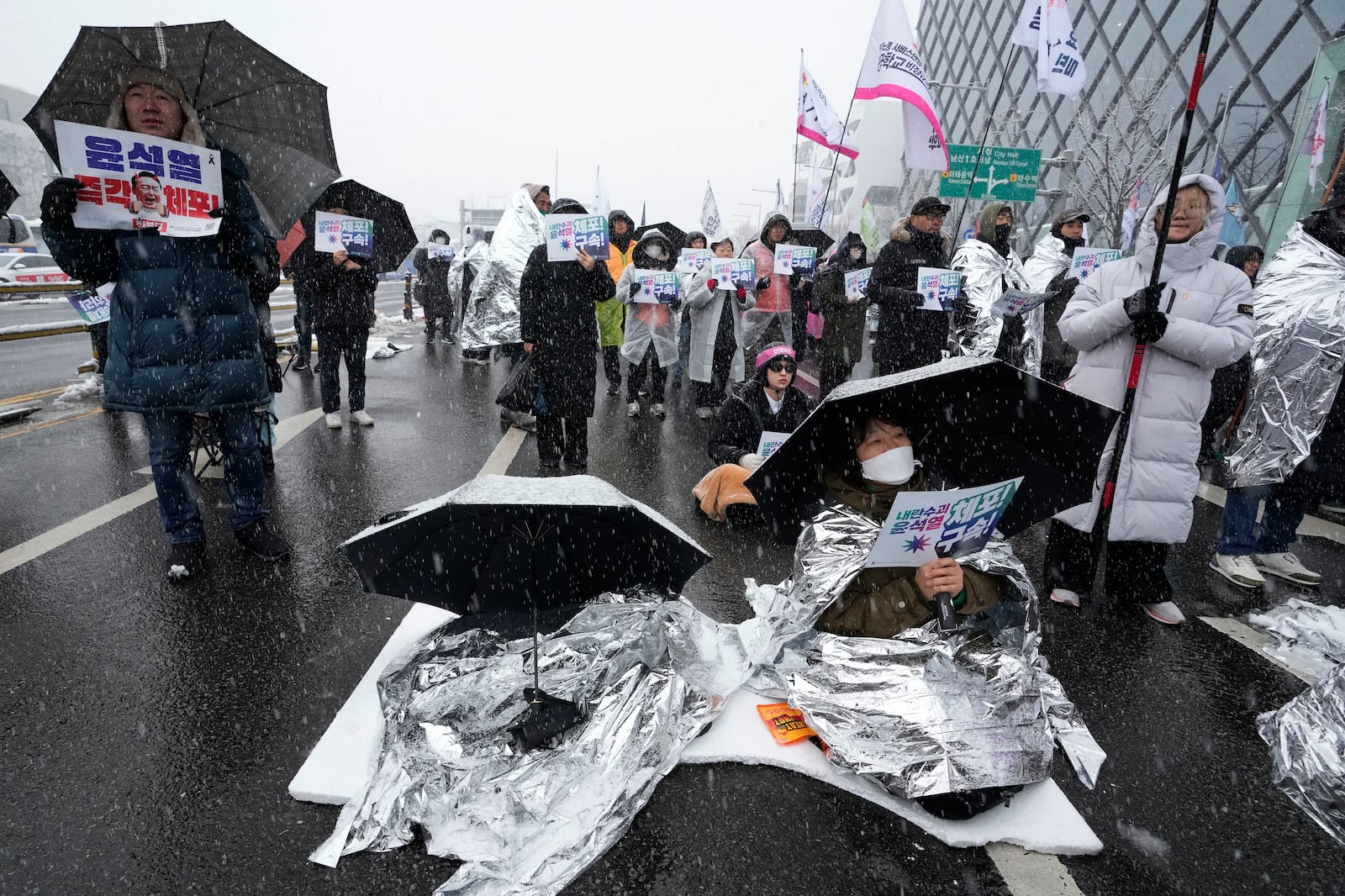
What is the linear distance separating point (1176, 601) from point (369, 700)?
4152 millimetres

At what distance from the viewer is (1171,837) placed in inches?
86.2

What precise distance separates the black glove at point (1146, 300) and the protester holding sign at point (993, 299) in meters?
3.13

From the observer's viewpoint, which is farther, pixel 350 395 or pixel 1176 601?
pixel 350 395

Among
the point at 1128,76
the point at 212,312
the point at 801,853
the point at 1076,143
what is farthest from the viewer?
the point at 1076,143

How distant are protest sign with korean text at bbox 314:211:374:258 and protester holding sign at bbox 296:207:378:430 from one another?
7 cm

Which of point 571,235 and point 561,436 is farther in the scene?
point 561,436

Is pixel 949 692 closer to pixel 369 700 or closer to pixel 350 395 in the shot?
pixel 369 700

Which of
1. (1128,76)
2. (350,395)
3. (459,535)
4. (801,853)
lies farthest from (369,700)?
(1128,76)

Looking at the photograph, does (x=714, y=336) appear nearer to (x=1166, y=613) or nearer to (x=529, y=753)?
(x=1166, y=613)

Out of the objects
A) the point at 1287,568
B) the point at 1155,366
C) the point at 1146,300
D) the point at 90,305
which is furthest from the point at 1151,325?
the point at 90,305

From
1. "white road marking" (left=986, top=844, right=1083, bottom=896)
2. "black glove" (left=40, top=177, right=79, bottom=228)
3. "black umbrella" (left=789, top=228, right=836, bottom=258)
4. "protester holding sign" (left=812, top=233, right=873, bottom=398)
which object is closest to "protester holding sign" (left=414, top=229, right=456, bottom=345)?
"black umbrella" (left=789, top=228, right=836, bottom=258)

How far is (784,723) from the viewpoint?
2.58 m

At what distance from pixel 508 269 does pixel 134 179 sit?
4.43 metres

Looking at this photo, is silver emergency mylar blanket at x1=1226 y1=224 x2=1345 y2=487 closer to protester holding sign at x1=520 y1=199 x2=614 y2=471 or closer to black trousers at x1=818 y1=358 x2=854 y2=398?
protester holding sign at x1=520 y1=199 x2=614 y2=471
